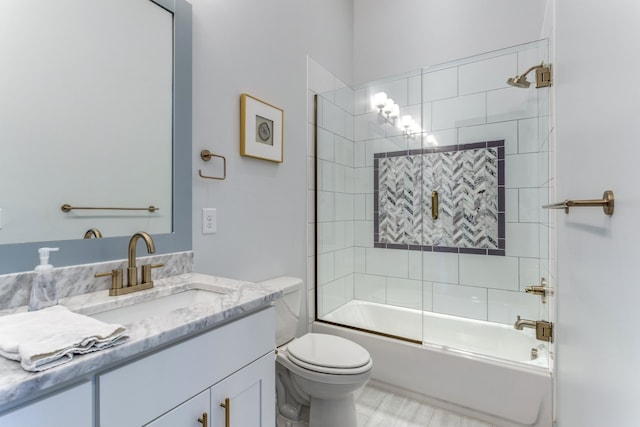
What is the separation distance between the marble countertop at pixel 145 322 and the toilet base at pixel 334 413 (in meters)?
0.81

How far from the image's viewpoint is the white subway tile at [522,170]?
2.06 metres

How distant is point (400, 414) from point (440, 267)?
102 cm

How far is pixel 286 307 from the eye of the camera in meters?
1.71

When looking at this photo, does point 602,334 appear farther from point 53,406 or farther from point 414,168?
point 414,168

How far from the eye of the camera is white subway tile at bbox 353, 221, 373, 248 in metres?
2.66

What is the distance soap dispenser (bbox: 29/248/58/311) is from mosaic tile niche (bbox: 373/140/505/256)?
2125 mm

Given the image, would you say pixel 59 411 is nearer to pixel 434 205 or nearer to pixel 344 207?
pixel 344 207

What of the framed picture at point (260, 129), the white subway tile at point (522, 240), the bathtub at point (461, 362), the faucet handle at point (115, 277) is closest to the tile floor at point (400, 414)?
the bathtub at point (461, 362)

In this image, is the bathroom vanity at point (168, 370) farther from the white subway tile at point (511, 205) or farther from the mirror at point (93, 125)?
the white subway tile at point (511, 205)

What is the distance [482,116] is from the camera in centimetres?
227

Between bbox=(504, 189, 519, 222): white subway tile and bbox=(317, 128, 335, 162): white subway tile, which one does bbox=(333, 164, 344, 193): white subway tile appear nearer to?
bbox=(317, 128, 335, 162): white subway tile

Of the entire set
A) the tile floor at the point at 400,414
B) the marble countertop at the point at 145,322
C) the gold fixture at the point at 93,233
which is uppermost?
the gold fixture at the point at 93,233

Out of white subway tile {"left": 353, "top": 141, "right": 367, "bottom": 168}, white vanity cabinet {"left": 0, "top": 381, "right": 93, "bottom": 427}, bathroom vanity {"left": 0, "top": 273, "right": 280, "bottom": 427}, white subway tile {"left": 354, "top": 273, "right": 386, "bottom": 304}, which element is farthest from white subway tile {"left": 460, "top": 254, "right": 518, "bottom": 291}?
white vanity cabinet {"left": 0, "top": 381, "right": 93, "bottom": 427}

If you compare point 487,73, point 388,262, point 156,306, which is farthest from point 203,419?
point 487,73
